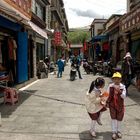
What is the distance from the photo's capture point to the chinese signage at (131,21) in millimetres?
18739

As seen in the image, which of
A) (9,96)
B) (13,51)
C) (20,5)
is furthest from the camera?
(13,51)

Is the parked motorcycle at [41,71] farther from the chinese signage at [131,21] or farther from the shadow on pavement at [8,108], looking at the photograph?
the shadow on pavement at [8,108]

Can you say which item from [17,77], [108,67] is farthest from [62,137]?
[108,67]

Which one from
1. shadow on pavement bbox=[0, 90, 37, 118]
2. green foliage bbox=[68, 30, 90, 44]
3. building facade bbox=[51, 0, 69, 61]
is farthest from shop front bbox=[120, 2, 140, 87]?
green foliage bbox=[68, 30, 90, 44]

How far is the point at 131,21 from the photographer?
20.5 meters

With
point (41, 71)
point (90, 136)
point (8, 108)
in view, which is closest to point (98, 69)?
point (41, 71)

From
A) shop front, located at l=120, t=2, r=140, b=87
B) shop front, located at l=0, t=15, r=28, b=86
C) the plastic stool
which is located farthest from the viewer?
shop front, located at l=120, t=2, r=140, b=87

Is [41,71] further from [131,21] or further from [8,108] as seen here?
[8,108]

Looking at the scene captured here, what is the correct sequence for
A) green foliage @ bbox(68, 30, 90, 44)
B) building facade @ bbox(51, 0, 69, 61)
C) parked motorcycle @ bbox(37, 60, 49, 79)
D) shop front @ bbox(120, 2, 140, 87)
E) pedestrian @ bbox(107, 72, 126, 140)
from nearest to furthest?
pedestrian @ bbox(107, 72, 126, 140) → shop front @ bbox(120, 2, 140, 87) → parked motorcycle @ bbox(37, 60, 49, 79) → building facade @ bbox(51, 0, 69, 61) → green foliage @ bbox(68, 30, 90, 44)

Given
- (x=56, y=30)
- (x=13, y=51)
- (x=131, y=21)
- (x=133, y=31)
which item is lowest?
(x=13, y=51)

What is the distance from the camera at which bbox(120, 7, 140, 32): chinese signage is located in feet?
61.5

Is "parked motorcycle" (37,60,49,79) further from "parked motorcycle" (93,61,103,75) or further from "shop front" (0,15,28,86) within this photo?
"parked motorcycle" (93,61,103,75)

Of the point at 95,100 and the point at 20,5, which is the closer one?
the point at 95,100

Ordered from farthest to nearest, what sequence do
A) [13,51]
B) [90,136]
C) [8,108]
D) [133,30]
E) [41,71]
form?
1. [41,71]
2. [133,30]
3. [13,51]
4. [8,108]
5. [90,136]
